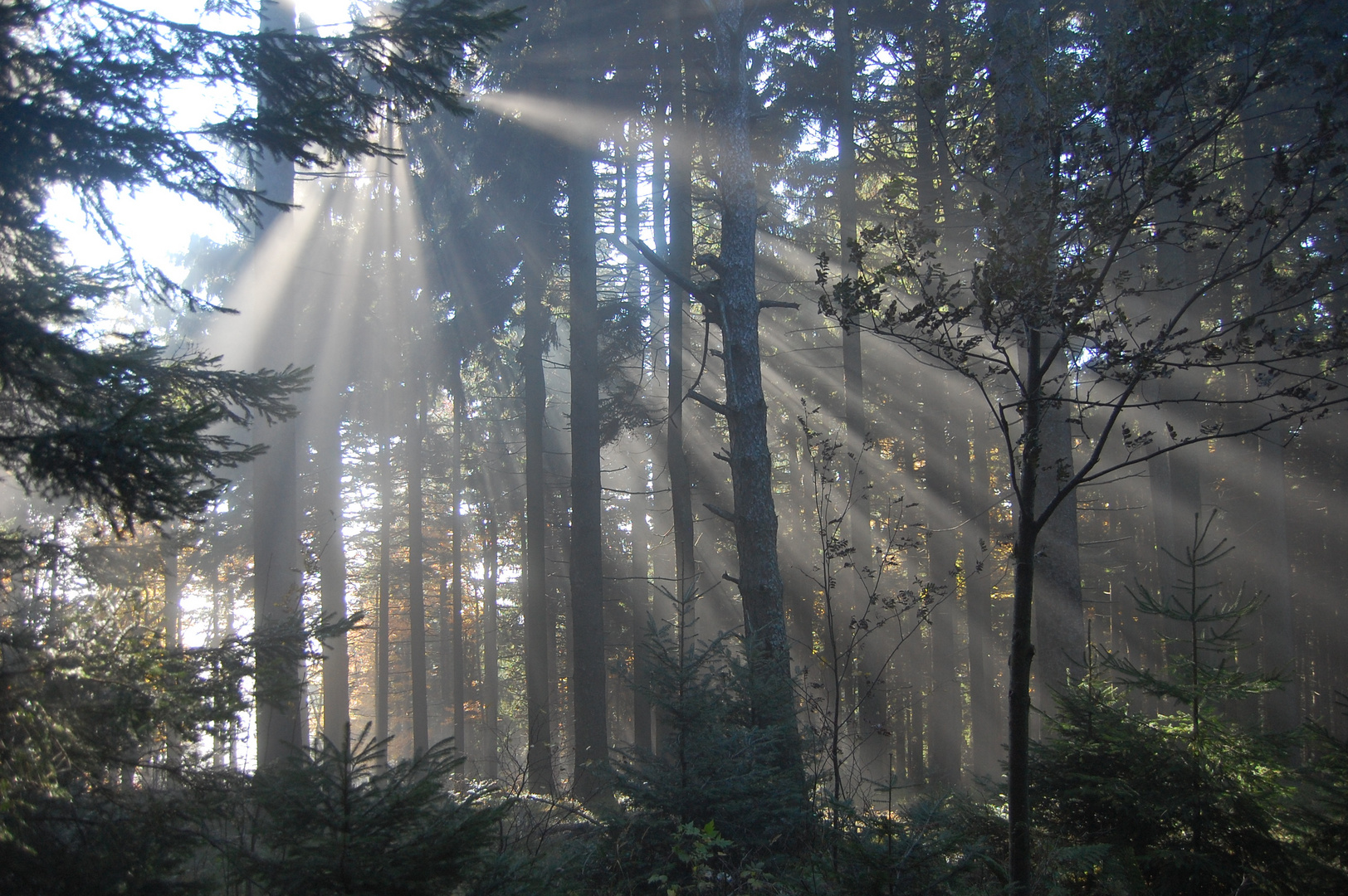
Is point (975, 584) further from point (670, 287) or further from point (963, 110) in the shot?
point (963, 110)

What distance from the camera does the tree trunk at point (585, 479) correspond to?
11.9m

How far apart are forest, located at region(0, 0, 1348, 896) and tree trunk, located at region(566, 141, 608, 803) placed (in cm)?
7

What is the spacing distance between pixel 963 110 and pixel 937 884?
4.99 meters

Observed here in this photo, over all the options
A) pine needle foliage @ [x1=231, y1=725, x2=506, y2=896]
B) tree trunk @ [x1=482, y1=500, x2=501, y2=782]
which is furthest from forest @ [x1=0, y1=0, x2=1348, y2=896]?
tree trunk @ [x1=482, y1=500, x2=501, y2=782]

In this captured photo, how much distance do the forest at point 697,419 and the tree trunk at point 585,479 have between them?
0.24 feet

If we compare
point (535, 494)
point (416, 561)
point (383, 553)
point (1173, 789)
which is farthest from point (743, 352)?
point (383, 553)

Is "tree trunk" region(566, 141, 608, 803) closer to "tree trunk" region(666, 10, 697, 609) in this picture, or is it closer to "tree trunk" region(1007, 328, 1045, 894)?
"tree trunk" region(666, 10, 697, 609)

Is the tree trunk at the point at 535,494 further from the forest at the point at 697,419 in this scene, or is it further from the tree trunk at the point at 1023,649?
the tree trunk at the point at 1023,649

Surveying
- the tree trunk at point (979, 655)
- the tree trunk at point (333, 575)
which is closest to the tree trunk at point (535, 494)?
the tree trunk at point (333, 575)

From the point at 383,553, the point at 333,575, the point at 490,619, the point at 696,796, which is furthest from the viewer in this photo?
the point at 490,619

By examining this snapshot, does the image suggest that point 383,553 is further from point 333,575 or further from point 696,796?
point 696,796

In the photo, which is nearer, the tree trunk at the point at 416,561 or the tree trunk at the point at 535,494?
the tree trunk at the point at 535,494

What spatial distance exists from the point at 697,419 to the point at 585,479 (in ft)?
27.3

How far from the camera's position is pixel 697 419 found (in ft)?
66.9
